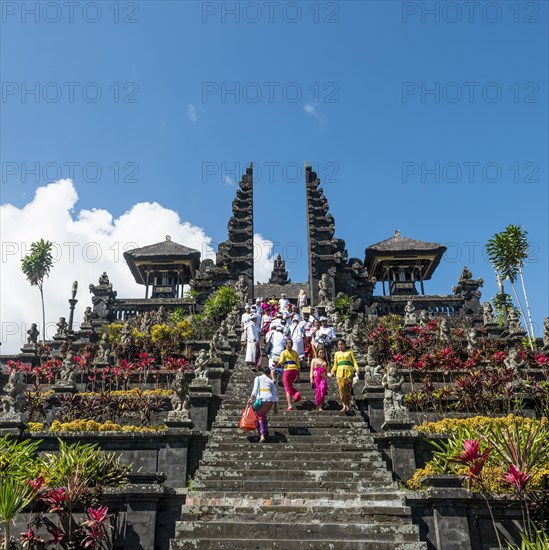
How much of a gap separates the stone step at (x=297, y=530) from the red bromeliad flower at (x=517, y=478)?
55.6 inches

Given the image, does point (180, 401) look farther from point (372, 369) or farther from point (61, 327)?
point (61, 327)

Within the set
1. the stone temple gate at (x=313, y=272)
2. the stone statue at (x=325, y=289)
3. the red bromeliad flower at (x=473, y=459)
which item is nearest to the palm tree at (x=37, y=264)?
the stone temple gate at (x=313, y=272)

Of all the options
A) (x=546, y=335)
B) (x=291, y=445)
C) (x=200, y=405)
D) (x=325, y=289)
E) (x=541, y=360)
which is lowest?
(x=291, y=445)

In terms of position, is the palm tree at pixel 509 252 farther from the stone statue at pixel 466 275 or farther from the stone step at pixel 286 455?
the stone step at pixel 286 455

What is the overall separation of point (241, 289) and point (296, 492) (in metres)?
18.8

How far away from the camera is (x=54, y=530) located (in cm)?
673

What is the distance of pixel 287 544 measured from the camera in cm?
682

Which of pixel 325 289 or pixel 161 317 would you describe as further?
pixel 325 289

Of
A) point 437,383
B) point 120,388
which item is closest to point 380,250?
point 437,383

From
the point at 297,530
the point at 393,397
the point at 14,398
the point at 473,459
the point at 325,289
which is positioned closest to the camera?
the point at 473,459

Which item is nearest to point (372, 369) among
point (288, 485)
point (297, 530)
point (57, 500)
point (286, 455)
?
point (286, 455)

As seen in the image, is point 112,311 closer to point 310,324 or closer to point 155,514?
point 310,324

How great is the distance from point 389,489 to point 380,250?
25.1 meters

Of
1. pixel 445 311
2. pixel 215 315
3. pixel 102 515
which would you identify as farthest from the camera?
pixel 445 311
